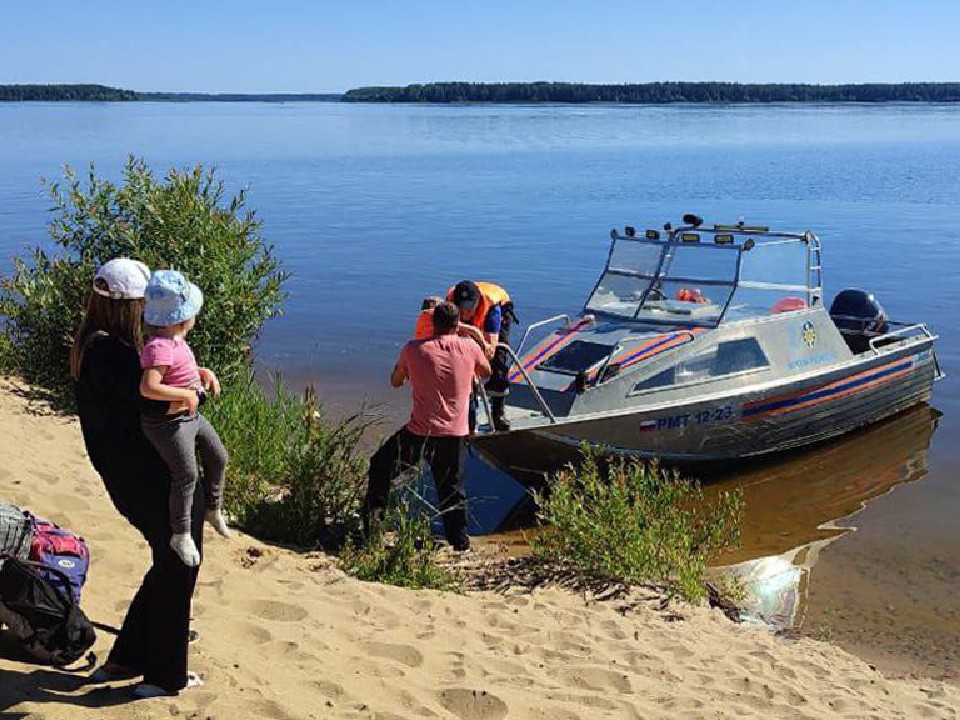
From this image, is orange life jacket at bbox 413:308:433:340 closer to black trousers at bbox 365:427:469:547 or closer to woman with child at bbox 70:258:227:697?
black trousers at bbox 365:427:469:547

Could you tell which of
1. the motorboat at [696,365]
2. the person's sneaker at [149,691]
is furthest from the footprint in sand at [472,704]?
the motorboat at [696,365]

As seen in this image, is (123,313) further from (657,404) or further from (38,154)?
(38,154)

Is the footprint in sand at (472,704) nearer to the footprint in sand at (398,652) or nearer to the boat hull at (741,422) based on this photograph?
the footprint in sand at (398,652)

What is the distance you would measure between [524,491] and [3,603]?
6.99 metres

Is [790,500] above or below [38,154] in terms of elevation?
below

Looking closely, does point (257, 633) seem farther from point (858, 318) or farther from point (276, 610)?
point (858, 318)

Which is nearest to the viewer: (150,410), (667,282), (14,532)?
(150,410)

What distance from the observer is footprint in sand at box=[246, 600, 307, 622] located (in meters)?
6.00

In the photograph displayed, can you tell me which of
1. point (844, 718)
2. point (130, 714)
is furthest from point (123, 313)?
point (844, 718)

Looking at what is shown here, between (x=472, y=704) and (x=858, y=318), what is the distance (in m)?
10.6

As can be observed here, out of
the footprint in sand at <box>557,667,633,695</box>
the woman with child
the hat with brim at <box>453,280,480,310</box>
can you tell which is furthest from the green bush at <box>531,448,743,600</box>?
the woman with child

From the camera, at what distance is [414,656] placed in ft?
18.9

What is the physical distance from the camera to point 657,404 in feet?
36.0

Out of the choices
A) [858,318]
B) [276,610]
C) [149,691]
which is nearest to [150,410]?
[149,691]
